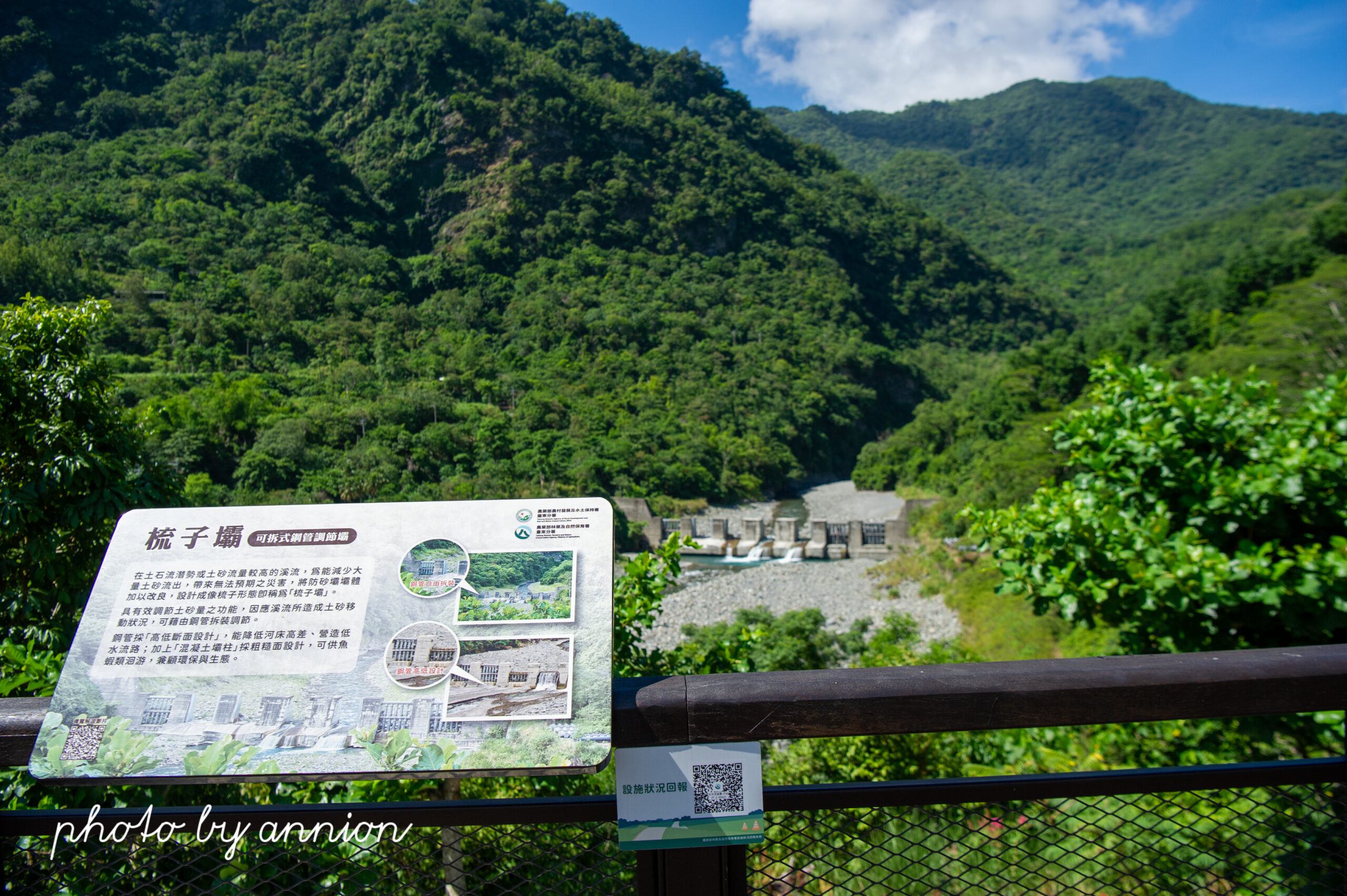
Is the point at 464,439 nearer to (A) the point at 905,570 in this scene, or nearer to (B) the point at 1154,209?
(A) the point at 905,570

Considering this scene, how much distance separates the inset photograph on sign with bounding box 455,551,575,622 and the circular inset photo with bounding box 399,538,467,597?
2 centimetres

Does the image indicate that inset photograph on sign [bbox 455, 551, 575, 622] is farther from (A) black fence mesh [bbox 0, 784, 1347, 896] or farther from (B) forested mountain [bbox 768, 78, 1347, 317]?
(B) forested mountain [bbox 768, 78, 1347, 317]

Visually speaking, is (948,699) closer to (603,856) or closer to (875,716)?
(875,716)

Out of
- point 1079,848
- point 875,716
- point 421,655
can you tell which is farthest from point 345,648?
point 1079,848

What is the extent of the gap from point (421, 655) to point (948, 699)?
1.94ft

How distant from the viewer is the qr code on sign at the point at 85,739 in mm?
759

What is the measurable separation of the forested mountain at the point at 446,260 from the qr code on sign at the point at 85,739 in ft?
88.6

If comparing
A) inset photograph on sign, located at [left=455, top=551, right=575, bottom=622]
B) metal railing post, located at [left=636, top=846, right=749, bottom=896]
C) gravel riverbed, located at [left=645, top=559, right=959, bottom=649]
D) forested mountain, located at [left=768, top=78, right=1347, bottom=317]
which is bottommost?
gravel riverbed, located at [left=645, top=559, right=959, bottom=649]

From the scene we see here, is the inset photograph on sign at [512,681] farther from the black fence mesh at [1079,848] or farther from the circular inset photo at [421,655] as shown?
the black fence mesh at [1079,848]

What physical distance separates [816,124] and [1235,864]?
137319 millimetres

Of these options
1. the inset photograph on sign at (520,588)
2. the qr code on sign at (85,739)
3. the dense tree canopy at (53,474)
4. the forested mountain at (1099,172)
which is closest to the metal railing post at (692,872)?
the inset photograph on sign at (520,588)

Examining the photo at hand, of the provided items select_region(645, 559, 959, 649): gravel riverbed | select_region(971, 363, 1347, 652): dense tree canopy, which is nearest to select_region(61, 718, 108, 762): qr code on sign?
select_region(971, 363, 1347, 652): dense tree canopy

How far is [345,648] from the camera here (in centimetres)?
81

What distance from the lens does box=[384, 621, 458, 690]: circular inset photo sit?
79 centimetres
